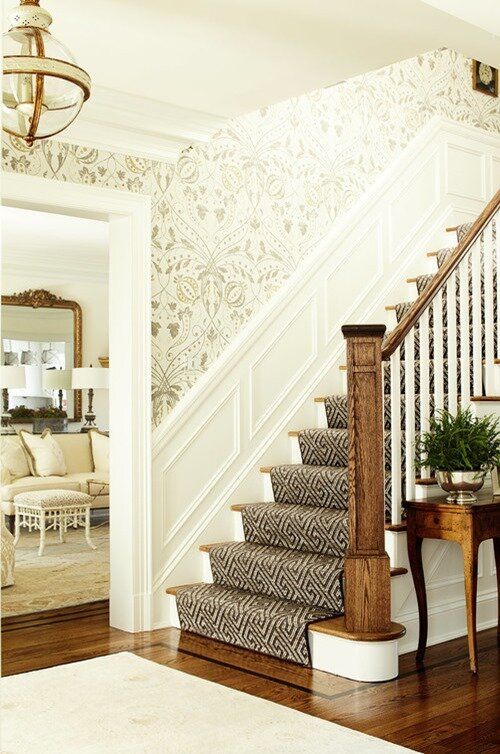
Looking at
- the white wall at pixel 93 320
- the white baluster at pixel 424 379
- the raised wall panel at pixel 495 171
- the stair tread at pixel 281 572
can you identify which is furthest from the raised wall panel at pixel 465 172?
the white wall at pixel 93 320

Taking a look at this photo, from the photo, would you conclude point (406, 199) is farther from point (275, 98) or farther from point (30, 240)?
point (30, 240)

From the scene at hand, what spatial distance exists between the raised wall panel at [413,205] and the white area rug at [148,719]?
11.7 feet

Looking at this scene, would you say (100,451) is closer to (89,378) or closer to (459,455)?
(89,378)

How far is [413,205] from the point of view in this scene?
618 centimetres

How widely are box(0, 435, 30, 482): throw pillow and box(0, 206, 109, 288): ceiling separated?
180 centimetres

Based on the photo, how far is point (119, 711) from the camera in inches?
125

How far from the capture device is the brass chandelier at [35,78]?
7.65ft

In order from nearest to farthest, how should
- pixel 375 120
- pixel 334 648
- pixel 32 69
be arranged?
pixel 32 69
pixel 334 648
pixel 375 120

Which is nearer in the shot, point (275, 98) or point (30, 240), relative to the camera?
point (275, 98)

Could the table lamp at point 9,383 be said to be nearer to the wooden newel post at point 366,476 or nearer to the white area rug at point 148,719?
the white area rug at point 148,719

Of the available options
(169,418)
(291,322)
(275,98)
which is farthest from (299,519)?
(275,98)

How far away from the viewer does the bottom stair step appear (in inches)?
149

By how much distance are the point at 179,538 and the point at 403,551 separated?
4.18 ft

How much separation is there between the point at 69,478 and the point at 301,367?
12.9 feet
